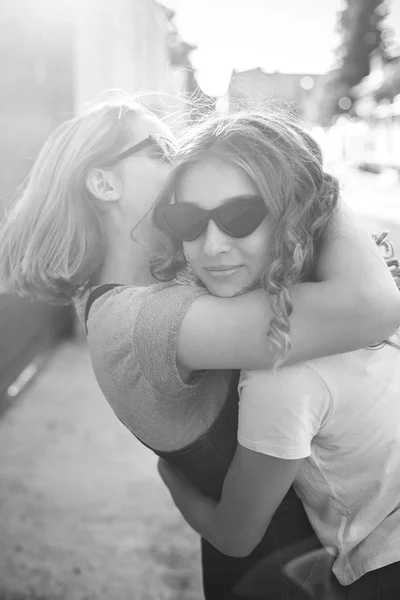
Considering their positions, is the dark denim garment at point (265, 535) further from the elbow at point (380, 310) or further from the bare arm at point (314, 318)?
the elbow at point (380, 310)

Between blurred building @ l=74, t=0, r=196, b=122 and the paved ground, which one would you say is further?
blurred building @ l=74, t=0, r=196, b=122

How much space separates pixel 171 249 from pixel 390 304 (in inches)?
17.6

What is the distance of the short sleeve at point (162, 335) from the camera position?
1014 millimetres

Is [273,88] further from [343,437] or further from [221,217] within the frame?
[343,437]

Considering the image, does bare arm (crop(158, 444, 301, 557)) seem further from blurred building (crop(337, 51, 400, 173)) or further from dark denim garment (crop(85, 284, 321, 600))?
blurred building (crop(337, 51, 400, 173))

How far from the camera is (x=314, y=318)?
973 mm

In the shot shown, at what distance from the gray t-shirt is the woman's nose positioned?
0.27 ft

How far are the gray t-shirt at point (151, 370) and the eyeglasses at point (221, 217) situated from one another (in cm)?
11

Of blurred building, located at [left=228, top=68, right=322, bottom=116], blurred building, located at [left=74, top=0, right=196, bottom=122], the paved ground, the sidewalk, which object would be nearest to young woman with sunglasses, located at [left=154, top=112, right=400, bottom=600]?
blurred building, located at [left=228, top=68, right=322, bottom=116]

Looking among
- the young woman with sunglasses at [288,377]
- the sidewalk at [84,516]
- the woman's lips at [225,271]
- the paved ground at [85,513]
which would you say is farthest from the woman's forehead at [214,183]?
the sidewalk at [84,516]

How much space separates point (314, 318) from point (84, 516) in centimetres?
238

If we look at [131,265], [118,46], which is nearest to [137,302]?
[131,265]

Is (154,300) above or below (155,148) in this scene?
below

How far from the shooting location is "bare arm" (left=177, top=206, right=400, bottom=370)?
3.17 ft
